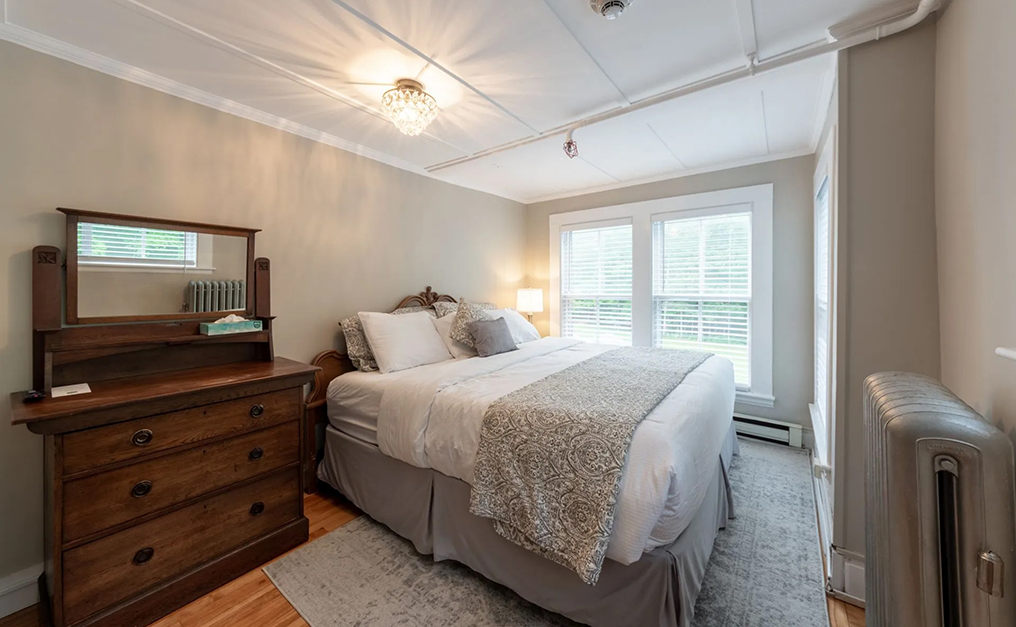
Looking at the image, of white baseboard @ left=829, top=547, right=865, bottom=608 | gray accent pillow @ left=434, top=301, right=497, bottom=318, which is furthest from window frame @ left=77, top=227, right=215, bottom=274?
white baseboard @ left=829, top=547, right=865, bottom=608

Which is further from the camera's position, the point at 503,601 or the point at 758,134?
the point at 758,134

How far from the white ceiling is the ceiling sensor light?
0.22 ft

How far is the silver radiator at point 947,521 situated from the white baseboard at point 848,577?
980 mm

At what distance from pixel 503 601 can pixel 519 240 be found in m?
3.83

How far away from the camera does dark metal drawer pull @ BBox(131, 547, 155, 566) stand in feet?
5.12

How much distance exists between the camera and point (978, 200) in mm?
1182

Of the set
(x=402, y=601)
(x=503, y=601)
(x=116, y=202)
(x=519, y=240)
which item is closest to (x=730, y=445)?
→ (x=503, y=601)

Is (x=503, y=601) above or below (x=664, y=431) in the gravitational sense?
below

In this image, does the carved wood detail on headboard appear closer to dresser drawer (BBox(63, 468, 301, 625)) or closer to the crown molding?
the crown molding

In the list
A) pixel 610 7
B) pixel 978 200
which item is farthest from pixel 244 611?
pixel 978 200

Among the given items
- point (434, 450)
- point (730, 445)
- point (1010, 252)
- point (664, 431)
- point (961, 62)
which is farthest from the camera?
point (730, 445)

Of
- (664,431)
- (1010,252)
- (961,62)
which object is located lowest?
(664,431)

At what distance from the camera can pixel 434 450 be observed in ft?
6.16

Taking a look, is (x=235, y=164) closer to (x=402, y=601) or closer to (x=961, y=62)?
(x=402, y=601)
